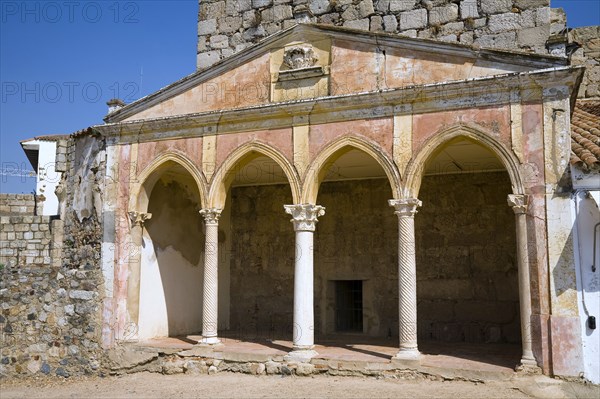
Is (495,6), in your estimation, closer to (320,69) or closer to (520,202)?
(320,69)

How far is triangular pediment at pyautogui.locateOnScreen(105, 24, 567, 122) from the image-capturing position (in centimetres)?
898

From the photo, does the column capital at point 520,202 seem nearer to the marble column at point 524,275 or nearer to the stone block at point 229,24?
the marble column at point 524,275

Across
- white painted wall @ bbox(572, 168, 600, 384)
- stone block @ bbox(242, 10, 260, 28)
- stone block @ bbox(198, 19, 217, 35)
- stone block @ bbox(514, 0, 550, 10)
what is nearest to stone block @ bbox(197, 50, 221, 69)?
stone block @ bbox(198, 19, 217, 35)

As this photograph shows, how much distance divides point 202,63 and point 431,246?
23.5ft

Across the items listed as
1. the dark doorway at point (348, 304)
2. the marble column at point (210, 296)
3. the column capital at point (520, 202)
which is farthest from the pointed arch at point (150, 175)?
the column capital at point (520, 202)

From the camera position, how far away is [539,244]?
8.20m

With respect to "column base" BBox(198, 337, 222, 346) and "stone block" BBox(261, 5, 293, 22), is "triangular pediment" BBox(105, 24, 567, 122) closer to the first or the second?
"stone block" BBox(261, 5, 293, 22)

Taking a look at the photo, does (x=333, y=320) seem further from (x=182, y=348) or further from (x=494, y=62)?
(x=494, y=62)

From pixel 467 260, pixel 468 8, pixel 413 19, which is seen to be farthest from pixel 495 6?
pixel 467 260

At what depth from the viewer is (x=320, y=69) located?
33.0 feet

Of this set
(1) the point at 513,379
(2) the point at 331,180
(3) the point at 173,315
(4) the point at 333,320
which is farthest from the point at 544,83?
(3) the point at 173,315

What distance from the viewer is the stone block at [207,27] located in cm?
1475

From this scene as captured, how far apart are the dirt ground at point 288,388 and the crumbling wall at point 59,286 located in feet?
2.64

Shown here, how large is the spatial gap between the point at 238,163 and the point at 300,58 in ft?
7.04
